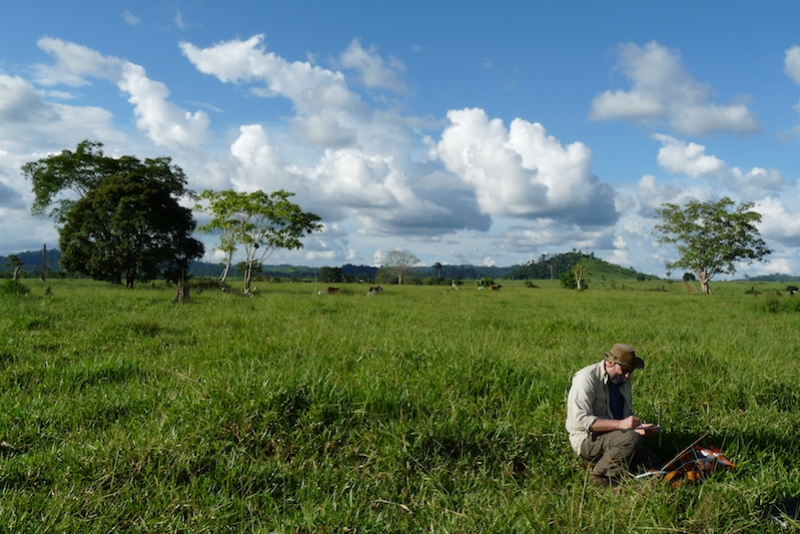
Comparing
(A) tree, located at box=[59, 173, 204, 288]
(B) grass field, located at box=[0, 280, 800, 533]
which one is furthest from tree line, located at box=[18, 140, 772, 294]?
(B) grass field, located at box=[0, 280, 800, 533]

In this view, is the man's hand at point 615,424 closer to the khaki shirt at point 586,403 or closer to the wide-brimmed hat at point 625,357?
the khaki shirt at point 586,403

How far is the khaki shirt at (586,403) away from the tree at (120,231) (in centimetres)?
3551

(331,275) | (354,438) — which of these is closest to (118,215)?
(354,438)

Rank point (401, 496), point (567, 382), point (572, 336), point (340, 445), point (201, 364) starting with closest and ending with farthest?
1. point (401, 496)
2. point (340, 445)
3. point (567, 382)
4. point (201, 364)
5. point (572, 336)

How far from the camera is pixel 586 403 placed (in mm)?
5258

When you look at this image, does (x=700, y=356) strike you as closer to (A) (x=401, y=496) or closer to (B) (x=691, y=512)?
(B) (x=691, y=512)

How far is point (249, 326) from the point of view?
12391 millimetres

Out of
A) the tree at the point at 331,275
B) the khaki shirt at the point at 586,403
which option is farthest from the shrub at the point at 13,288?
the tree at the point at 331,275

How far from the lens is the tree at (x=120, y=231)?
35531 mm

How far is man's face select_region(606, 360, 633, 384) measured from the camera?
526 centimetres

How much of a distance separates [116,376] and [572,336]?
9285 mm

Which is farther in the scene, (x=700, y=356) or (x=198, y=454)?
(x=700, y=356)

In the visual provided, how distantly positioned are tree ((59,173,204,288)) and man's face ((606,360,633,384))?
3565cm

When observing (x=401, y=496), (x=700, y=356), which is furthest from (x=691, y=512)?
(x=700, y=356)
